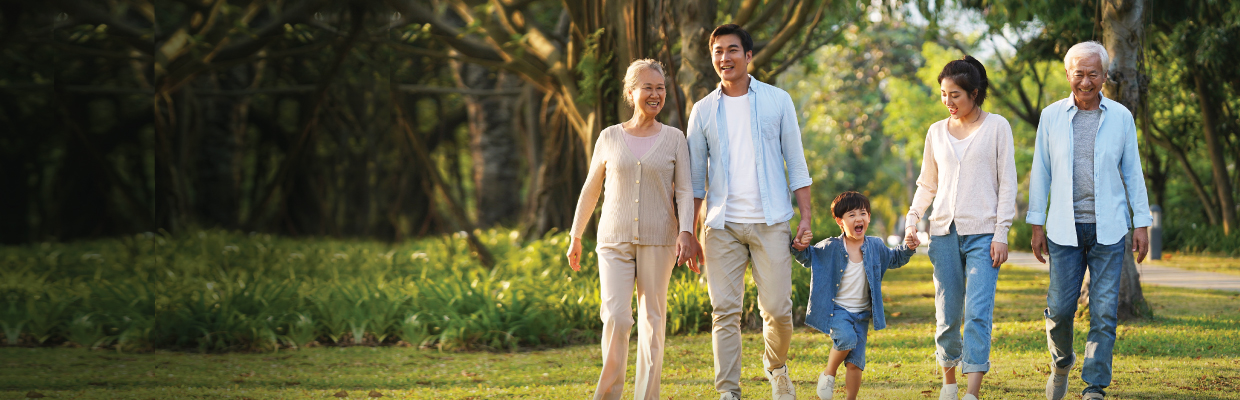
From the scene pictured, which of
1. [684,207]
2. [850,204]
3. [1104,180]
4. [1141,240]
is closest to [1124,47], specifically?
[1104,180]

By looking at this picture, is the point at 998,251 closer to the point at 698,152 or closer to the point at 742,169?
the point at 742,169

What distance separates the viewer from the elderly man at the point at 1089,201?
15.1 feet

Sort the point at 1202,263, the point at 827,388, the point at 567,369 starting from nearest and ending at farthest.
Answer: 1. the point at 827,388
2. the point at 567,369
3. the point at 1202,263

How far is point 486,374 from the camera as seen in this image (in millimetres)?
6293

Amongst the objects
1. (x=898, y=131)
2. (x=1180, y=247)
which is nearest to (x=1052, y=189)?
(x=1180, y=247)

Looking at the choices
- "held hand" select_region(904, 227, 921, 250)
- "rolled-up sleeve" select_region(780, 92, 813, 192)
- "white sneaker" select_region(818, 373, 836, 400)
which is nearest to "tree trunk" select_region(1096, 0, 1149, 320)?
"held hand" select_region(904, 227, 921, 250)

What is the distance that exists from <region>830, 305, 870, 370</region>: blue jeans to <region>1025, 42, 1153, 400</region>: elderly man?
0.90 metres

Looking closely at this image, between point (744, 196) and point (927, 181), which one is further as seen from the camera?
point (927, 181)

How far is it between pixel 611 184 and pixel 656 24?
168 inches

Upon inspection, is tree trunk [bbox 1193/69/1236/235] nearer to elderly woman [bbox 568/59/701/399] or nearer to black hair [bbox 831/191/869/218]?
black hair [bbox 831/191/869/218]

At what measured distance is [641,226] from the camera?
447 centimetres

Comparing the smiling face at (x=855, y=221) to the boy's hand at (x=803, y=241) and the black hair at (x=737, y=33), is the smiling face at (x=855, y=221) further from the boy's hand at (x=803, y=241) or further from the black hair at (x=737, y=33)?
the black hair at (x=737, y=33)

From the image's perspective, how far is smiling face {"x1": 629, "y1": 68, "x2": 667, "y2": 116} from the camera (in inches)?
175

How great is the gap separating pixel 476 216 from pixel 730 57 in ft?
21.8
